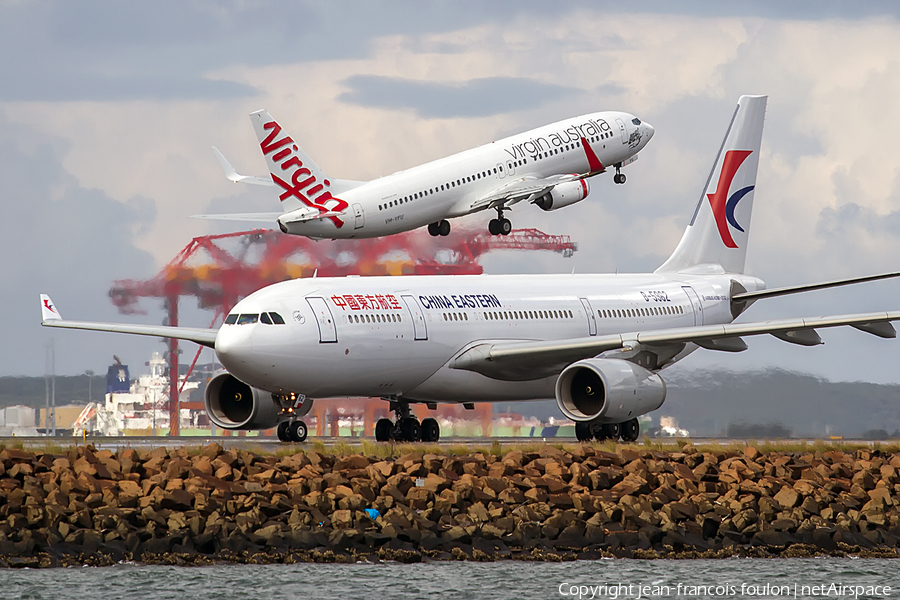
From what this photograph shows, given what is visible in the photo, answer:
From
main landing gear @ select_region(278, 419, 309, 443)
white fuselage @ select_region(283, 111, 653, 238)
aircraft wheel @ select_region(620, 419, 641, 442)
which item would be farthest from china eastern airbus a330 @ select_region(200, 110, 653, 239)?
aircraft wheel @ select_region(620, 419, 641, 442)

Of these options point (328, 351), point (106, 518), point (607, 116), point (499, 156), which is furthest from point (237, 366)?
point (607, 116)

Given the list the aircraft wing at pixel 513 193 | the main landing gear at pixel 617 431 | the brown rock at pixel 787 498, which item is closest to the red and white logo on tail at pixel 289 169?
the aircraft wing at pixel 513 193

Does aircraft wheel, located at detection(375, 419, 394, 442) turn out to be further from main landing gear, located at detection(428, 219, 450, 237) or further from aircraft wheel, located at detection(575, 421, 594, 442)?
main landing gear, located at detection(428, 219, 450, 237)

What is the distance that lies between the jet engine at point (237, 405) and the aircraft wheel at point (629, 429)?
8586mm

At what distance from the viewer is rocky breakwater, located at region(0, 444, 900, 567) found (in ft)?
76.9

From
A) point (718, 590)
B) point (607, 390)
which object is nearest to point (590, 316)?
point (607, 390)

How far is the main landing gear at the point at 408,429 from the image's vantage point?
37.6 m

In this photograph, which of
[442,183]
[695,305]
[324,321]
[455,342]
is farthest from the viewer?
[695,305]

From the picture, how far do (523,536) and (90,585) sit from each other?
686 centimetres

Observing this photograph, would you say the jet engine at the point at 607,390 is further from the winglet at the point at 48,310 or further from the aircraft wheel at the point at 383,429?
the winglet at the point at 48,310

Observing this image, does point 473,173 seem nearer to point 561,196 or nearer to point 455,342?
point 561,196

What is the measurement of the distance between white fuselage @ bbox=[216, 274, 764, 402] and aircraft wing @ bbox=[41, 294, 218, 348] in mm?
3446

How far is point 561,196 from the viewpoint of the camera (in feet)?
145

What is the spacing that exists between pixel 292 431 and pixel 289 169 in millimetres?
9975
